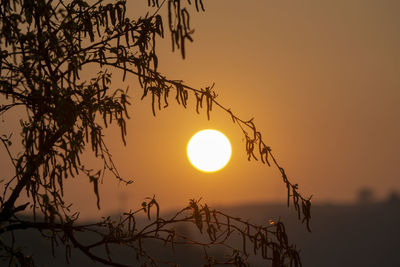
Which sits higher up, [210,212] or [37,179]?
[37,179]

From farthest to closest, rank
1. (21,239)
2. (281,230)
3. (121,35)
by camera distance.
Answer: (21,239) < (121,35) < (281,230)

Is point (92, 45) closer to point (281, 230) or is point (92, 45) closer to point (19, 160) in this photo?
point (19, 160)

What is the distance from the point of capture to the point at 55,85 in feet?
19.3

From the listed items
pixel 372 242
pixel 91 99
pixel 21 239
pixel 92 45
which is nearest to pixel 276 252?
pixel 91 99

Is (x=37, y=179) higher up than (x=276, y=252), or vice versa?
(x=37, y=179)

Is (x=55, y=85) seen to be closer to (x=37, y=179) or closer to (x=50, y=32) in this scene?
(x=50, y=32)

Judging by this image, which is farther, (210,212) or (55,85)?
(210,212)

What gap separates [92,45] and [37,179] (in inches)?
57.6

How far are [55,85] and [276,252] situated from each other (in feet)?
8.50

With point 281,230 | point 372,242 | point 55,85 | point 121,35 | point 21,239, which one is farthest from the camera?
point 372,242

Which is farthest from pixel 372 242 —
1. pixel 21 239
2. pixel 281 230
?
pixel 281 230

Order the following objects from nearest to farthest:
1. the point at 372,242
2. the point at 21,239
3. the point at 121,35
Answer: the point at 121,35 < the point at 21,239 < the point at 372,242

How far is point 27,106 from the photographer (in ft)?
20.9

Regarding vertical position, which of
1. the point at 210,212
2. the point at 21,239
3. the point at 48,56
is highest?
the point at 48,56
